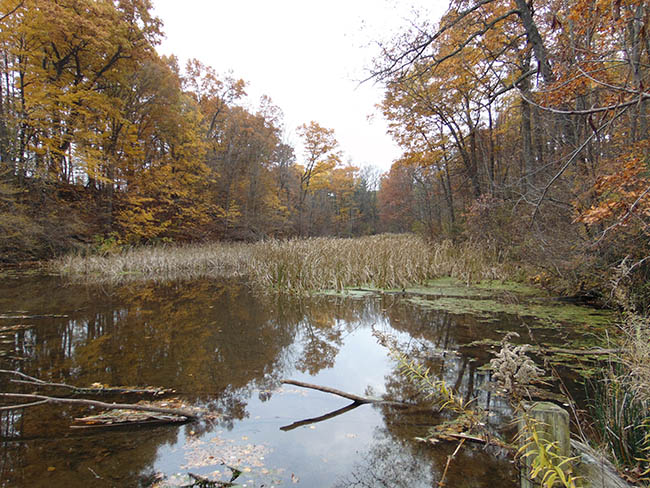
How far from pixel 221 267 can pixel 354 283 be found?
5946 mm

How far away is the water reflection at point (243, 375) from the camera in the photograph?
1700mm

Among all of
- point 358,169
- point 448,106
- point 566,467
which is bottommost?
point 566,467

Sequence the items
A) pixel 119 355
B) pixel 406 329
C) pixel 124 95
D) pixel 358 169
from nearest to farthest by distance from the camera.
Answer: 1. pixel 119 355
2. pixel 406 329
3. pixel 124 95
4. pixel 358 169

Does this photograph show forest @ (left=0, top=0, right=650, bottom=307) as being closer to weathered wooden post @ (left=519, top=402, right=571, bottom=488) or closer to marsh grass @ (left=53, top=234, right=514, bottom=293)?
marsh grass @ (left=53, top=234, right=514, bottom=293)

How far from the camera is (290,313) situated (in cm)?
536

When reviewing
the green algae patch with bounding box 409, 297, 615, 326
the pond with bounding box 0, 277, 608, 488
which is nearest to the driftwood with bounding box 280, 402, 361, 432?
the pond with bounding box 0, 277, 608, 488

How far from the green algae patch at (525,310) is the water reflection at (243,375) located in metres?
0.36

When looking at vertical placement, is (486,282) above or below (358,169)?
below

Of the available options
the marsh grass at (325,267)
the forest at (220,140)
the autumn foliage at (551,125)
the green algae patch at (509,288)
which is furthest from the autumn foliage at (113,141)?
the green algae patch at (509,288)

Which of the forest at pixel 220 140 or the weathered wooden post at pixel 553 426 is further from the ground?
the forest at pixel 220 140

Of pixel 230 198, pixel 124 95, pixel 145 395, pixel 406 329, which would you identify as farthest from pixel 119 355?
pixel 230 198

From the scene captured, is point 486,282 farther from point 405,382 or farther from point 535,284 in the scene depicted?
point 405,382

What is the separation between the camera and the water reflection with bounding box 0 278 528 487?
5.58 ft

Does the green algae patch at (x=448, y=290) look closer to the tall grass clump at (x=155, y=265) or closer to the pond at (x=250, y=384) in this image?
the pond at (x=250, y=384)
